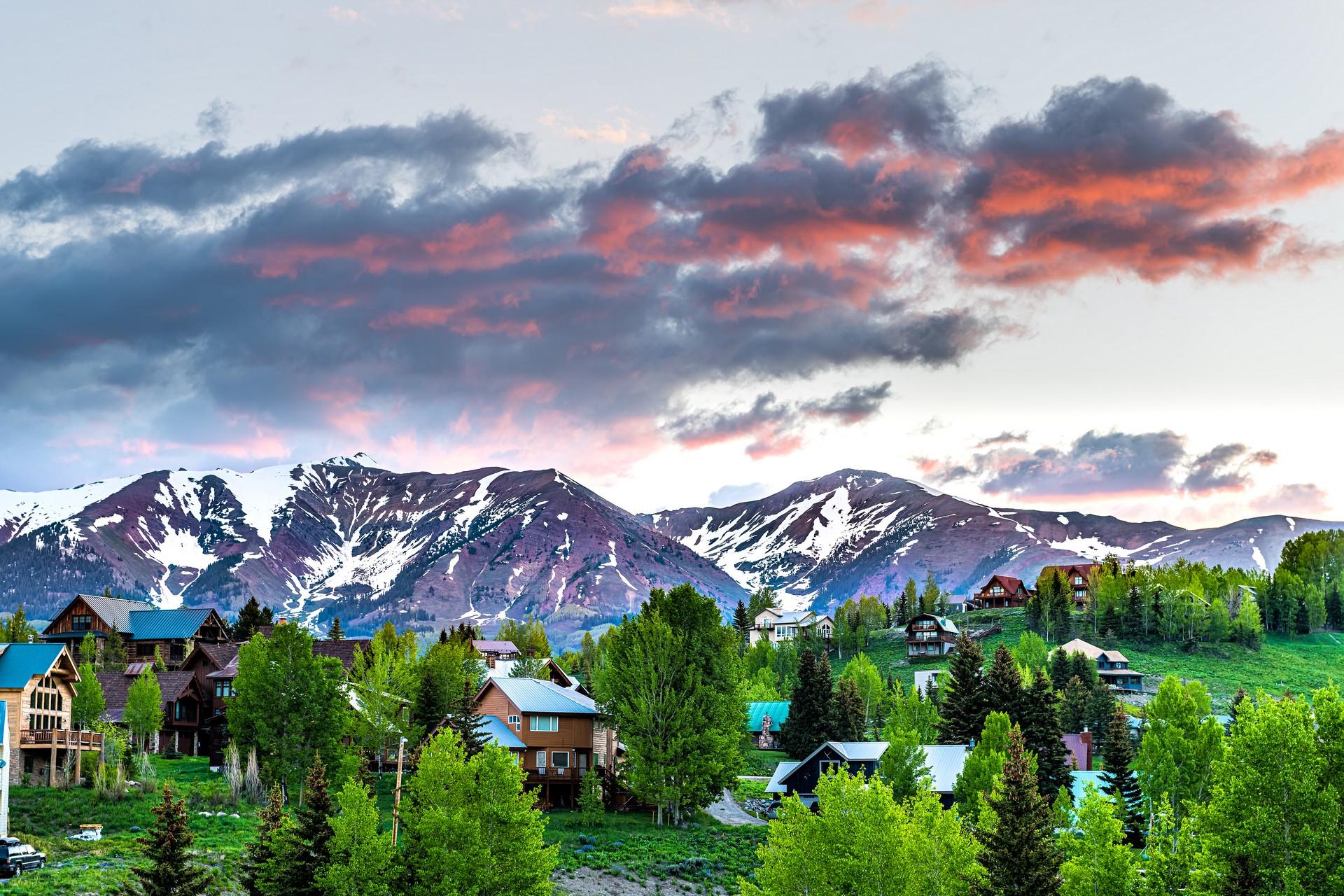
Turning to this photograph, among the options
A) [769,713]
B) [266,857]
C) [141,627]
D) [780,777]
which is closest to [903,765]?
[780,777]

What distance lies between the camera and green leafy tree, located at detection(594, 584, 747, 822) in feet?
295

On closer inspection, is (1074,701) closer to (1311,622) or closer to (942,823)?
(942,823)

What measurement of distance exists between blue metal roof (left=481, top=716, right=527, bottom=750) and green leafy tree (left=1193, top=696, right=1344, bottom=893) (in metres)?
54.9

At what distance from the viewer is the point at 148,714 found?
89.3 m

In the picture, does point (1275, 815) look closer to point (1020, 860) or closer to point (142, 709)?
point (1020, 860)

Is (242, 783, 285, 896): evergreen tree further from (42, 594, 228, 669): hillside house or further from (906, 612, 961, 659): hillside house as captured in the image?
(906, 612, 961, 659): hillside house

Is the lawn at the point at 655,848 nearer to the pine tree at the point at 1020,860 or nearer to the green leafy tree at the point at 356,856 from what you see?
the green leafy tree at the point at 356,856

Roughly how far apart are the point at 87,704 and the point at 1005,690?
65216mm

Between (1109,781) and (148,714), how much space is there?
68.3 metres

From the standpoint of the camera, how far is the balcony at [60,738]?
2714 inches

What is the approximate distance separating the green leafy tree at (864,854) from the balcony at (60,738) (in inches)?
1624

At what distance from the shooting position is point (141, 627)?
438ft

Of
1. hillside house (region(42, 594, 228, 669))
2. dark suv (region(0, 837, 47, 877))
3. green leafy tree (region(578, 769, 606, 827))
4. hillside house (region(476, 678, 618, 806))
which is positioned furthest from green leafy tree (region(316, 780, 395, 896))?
hillside house (region(42, 594, 228, 669))

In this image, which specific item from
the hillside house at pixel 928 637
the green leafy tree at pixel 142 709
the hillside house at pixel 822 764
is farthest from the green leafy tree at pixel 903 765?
the hillside house at pixel 928 637
